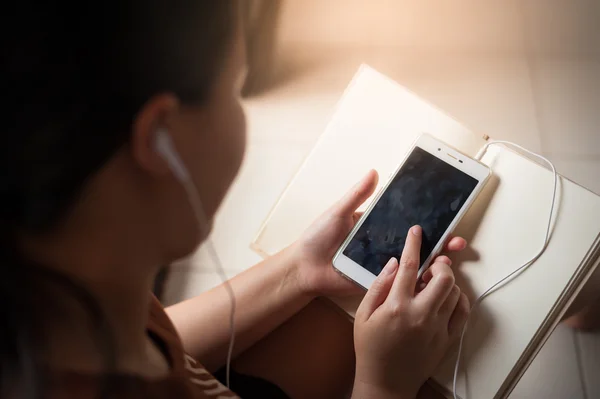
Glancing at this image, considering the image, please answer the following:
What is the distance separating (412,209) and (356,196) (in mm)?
69

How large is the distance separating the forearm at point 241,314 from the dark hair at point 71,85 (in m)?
0.32

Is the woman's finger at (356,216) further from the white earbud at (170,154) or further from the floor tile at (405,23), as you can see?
the floor tile at (405,23)

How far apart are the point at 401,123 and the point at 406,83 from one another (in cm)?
41

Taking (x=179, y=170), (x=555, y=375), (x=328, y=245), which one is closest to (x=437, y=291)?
(x=328, y=245)

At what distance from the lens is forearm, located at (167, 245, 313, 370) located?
596 mm

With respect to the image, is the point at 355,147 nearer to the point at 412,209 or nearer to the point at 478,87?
the point at 412,209

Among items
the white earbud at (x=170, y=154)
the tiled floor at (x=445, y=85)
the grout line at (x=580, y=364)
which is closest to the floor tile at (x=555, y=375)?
the grout line at (x=580, y=364)

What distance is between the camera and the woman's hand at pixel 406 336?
1.73 feet

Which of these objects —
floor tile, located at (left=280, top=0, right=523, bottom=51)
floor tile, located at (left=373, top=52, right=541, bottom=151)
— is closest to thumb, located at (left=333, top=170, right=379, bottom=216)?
floor tile, located at (left=373, top=52, right=541, bottom=151)

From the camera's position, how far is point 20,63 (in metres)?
0.22

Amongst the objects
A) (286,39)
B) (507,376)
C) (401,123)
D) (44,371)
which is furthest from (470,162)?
(286,39)

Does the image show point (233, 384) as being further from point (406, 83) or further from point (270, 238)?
point (406, 83)

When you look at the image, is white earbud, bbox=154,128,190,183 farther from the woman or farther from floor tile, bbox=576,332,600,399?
floor tile, bbox=576,332,600,399

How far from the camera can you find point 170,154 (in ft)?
0.97
